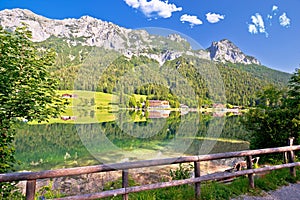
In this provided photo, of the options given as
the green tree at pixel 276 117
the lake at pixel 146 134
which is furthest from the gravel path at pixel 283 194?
the green tree at pixel 276 117

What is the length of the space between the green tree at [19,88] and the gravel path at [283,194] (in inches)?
168

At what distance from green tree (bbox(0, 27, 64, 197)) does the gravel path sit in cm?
427

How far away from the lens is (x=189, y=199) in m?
4.25

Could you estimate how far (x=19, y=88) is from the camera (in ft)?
14.4

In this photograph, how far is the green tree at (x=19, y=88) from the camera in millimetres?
4281

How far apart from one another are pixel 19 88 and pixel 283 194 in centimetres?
558

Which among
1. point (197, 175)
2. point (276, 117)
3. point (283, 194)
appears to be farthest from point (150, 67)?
point (276, 117)

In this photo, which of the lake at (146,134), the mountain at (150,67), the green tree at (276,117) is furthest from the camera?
the green tree at (276,117)

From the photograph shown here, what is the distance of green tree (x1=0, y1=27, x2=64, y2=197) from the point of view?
4.28 metres

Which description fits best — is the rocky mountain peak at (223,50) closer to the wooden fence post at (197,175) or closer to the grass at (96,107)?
the grass at (96,107)

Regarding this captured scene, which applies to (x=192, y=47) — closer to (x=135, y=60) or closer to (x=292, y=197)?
(x=135, y=60)

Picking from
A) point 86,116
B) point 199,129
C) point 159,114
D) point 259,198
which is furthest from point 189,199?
point 86,116

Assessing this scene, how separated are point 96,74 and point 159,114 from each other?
0.79m

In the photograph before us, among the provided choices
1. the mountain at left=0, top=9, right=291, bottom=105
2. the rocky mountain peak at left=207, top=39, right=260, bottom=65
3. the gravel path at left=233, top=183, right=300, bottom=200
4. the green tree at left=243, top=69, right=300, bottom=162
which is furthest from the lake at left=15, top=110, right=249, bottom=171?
the green tree at left=243, top=69, right=300, bottom=162
